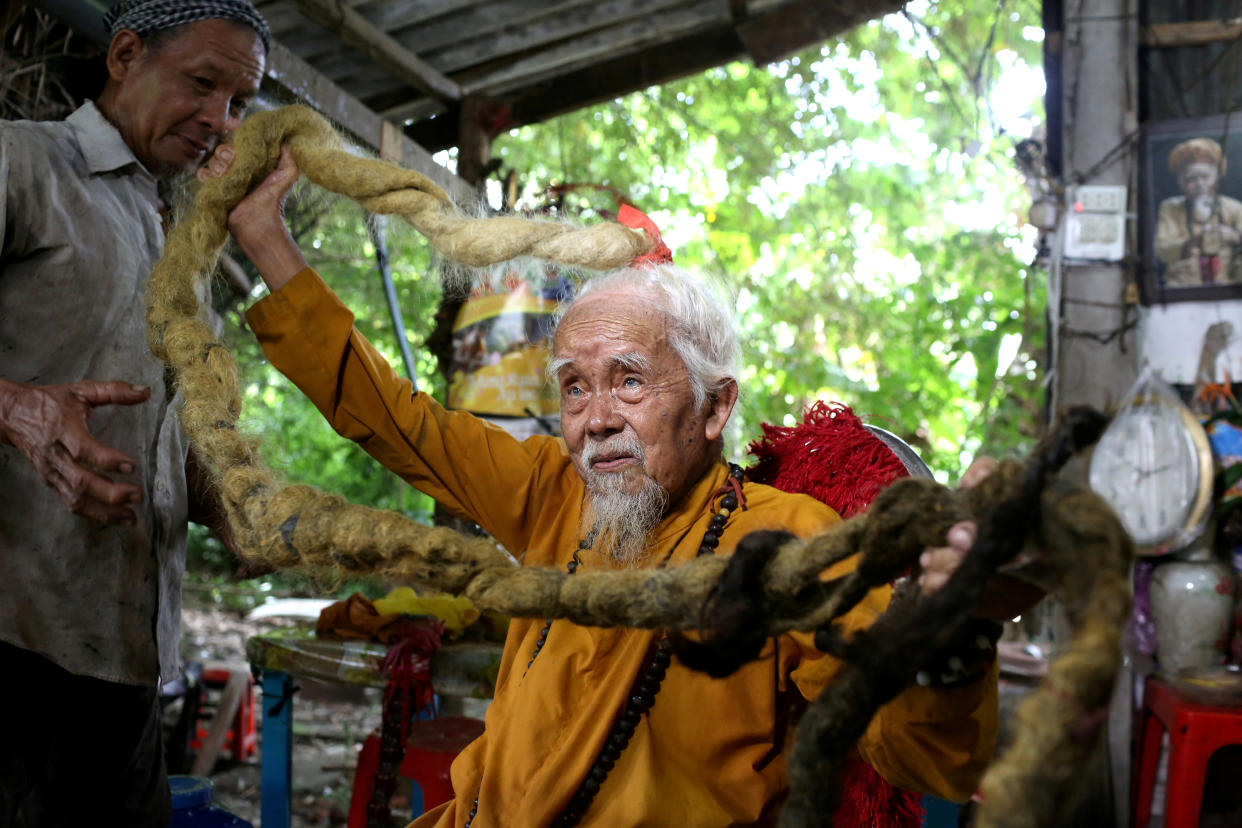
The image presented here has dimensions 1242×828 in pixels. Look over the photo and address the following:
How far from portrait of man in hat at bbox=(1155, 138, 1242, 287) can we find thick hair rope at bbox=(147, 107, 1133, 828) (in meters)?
3.08

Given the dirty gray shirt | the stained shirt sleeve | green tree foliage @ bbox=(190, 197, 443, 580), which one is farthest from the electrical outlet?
the dirty gray shirt

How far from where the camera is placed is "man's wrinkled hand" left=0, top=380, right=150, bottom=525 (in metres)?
1.40

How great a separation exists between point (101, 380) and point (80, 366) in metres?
0.08

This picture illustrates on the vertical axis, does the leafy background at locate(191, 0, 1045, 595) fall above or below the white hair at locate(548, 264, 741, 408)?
above


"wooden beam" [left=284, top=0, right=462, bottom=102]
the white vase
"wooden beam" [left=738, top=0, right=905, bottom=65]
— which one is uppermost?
"wooden beam" [left=738, top=0, right=905, bottom=65]

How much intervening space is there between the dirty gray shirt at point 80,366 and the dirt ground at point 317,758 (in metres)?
1.49

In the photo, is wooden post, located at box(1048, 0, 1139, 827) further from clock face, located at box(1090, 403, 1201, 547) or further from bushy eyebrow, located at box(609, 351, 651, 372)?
bushy eyebrow, located at box(609, 351, 651, 372)

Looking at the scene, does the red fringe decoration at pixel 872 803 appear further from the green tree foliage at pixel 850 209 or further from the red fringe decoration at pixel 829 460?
the green tree foliage at pixel 850 209

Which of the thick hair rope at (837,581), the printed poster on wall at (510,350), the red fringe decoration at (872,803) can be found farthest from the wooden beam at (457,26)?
the red fringe decoration at (872,803)

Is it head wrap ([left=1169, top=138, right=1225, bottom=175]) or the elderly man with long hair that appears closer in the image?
the elderly man with long hair

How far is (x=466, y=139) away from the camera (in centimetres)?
429

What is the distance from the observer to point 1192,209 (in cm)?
339

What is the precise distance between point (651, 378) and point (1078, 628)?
0.93m

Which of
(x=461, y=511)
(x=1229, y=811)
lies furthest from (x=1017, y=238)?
(x=461, y=511)
